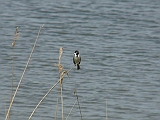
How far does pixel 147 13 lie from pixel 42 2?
3777 millimetres

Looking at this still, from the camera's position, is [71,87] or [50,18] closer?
[71,87]

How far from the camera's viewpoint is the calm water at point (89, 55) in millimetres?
8578

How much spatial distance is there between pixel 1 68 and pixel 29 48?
1911mm

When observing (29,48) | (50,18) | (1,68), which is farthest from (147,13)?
(1,68)

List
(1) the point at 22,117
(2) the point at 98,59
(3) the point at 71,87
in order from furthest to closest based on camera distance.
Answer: (2) the point at 98,59
(3) the point at 71,87
(1) the point at 22,117

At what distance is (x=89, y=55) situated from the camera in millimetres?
12195

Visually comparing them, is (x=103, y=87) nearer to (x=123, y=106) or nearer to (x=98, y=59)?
(x=123, y=106)

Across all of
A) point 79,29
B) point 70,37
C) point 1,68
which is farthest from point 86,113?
point 79,29

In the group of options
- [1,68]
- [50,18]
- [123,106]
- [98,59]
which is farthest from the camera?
[50,18]

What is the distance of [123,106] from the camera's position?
8602mm

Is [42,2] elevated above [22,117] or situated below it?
above

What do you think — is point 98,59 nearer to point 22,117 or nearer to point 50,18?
point 22,117

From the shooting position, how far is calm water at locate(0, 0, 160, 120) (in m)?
8.58

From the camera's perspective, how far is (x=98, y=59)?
11828 millimetres
